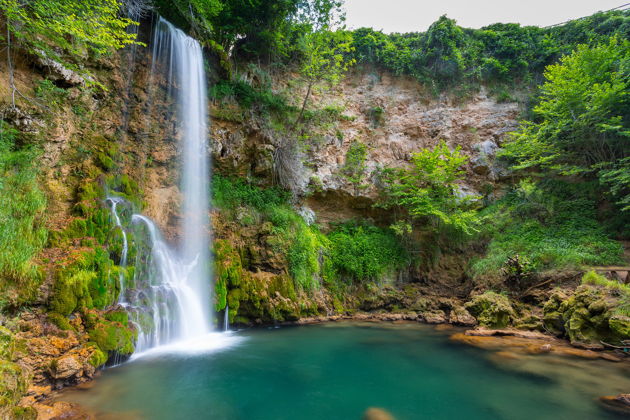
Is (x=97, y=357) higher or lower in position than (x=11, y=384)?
lower

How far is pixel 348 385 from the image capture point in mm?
6016

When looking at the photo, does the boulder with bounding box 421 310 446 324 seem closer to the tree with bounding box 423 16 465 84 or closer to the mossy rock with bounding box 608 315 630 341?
the mossy rock with bounding box 608 315 630 341

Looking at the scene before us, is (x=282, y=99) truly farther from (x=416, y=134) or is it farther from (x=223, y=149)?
(x=416, y=134)

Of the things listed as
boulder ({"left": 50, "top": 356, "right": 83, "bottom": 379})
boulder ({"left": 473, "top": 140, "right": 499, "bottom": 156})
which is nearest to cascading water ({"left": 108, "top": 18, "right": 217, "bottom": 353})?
boulder ({"left": 50, "top": 356, "right": 83, "bottom": 379})

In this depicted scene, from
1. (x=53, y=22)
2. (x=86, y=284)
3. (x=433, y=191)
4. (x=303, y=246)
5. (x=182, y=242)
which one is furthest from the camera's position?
(x=433, y=191)

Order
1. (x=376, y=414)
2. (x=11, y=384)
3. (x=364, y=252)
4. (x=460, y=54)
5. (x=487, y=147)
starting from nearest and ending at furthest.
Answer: (x=11, y=384)
(x=376, y=414)
(x=364, y=252)
(x=487, y=147)
(x=460, y=54)

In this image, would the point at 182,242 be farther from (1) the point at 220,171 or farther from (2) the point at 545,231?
(2) the point at 545,231

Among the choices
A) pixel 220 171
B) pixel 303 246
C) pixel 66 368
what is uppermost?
pixel 220 171

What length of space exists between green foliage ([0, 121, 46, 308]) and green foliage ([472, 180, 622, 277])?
15058mm

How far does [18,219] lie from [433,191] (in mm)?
15431

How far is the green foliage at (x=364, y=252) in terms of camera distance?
13.5 meters

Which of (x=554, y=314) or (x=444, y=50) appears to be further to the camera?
(x=444, y=50)

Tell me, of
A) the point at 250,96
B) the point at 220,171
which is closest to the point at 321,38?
the point at 250,96

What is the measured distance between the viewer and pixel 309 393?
223 inches
